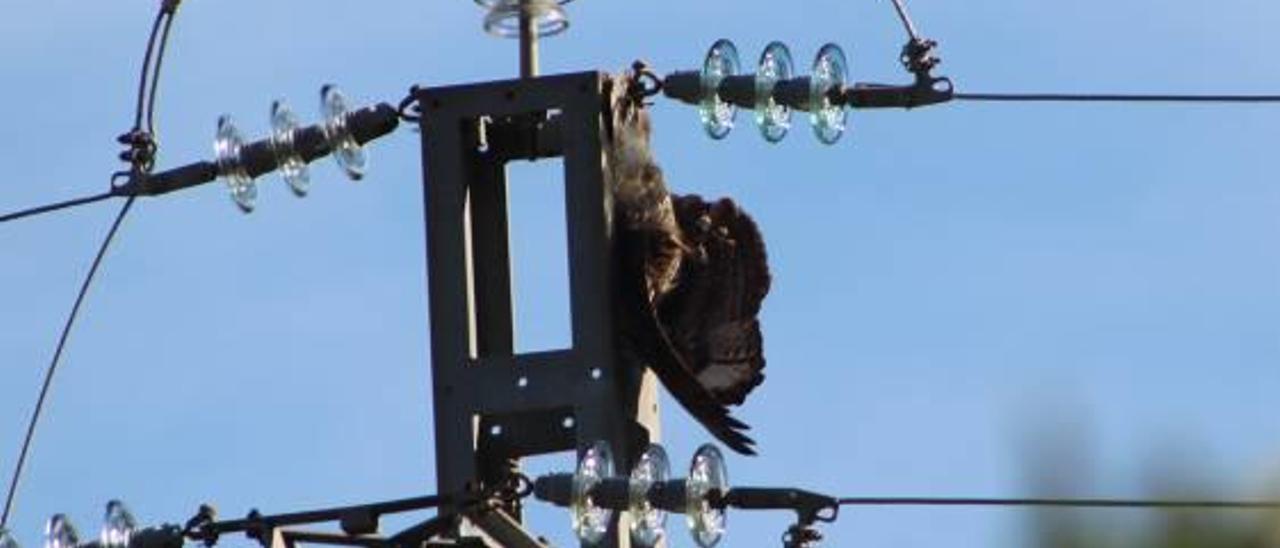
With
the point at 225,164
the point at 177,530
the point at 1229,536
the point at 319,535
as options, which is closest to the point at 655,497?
the point at 319,535

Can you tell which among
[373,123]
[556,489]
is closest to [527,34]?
[373,123]

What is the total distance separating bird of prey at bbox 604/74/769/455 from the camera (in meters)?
8.85

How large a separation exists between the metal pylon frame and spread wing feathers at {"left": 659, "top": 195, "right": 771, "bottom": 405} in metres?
0.37

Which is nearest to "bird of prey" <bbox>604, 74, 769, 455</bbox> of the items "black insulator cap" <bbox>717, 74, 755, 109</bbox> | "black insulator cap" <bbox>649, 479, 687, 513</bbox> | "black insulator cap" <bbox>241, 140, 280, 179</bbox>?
"black insulator cap" <bbox>717, 74, 755, 109</bbox>

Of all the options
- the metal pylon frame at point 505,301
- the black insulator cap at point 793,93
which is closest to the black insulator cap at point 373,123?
the metal pylon frame at point 505,301

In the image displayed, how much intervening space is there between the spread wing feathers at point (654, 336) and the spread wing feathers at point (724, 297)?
0.17 meters

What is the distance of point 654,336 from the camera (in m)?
8.78

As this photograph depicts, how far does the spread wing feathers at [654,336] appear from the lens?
8797 millimetres

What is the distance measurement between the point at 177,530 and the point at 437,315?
38.2 inches

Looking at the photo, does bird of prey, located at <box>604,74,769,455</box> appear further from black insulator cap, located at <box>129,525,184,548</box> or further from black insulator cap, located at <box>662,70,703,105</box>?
black insulator cap, located at <box>129,525,184,548</box>

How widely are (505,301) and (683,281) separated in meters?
0.55

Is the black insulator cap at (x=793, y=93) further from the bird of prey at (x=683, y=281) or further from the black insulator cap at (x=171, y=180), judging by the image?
the black insulator cap at (x=171, y=180)

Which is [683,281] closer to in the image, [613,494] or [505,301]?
[505,301]

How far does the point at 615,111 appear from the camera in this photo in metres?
9.08
